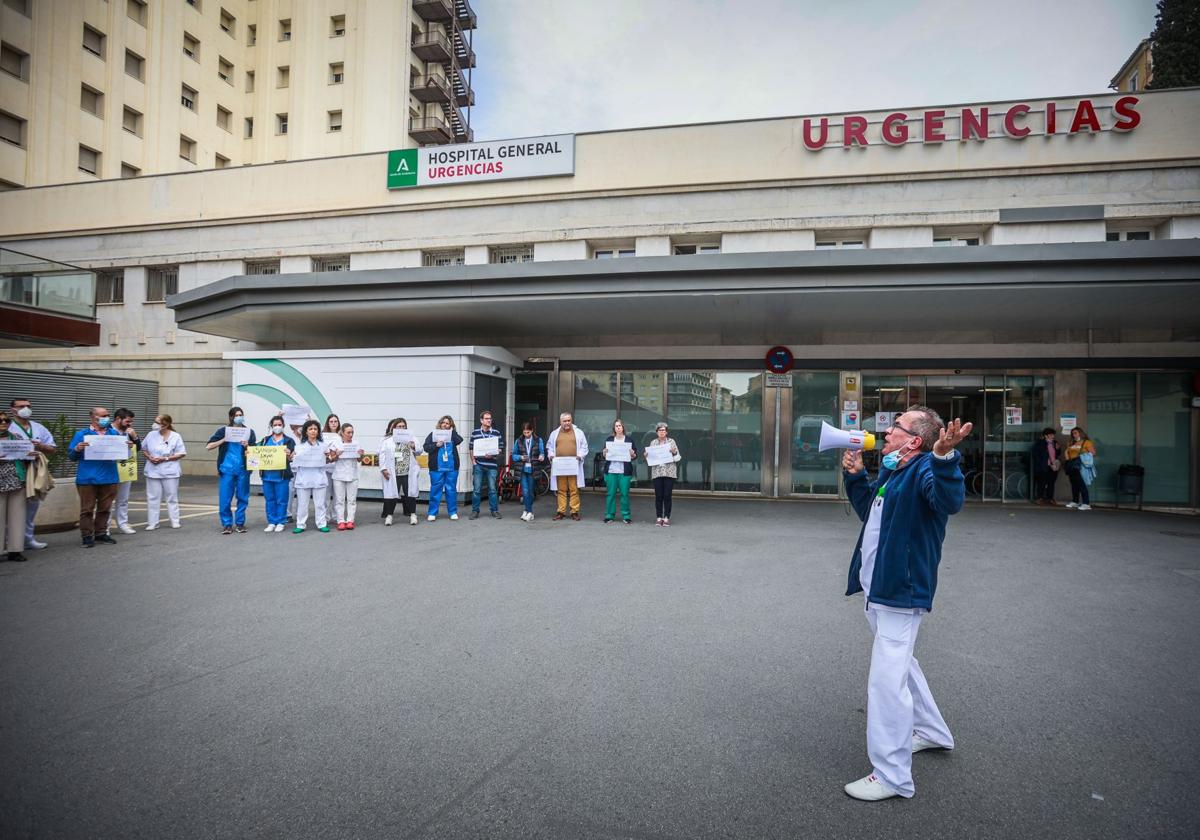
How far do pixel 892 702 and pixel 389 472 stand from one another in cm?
896

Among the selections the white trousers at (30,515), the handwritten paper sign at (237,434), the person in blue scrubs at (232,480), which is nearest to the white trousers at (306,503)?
the person in blue scrubs at (232,480)

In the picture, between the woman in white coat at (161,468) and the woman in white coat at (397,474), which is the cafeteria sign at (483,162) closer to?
the woman in white coat at (397,474)

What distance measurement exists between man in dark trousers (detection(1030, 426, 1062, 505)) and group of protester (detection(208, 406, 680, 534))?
29.4 ft

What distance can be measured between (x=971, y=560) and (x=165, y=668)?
880 centimetres

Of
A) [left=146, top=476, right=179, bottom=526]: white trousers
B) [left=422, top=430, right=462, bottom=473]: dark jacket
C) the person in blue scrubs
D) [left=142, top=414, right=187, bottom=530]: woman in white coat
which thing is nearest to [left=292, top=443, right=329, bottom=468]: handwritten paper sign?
the person in blue scrubs

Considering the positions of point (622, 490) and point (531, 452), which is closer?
point (622, 490)

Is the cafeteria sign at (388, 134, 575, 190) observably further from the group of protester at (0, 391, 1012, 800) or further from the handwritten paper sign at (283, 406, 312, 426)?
the handwritten paper sign at (283, 406, 312, 426)

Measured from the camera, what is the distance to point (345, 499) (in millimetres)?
10289

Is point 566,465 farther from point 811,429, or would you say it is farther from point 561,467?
point 811,429

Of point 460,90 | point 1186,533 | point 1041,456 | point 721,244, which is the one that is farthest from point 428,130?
point 1186,533

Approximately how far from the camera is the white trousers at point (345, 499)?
10164mm

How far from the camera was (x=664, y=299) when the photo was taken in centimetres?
1138

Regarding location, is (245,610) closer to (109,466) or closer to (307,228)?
(109,466)

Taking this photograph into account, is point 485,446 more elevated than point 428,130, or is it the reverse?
point 428,130
